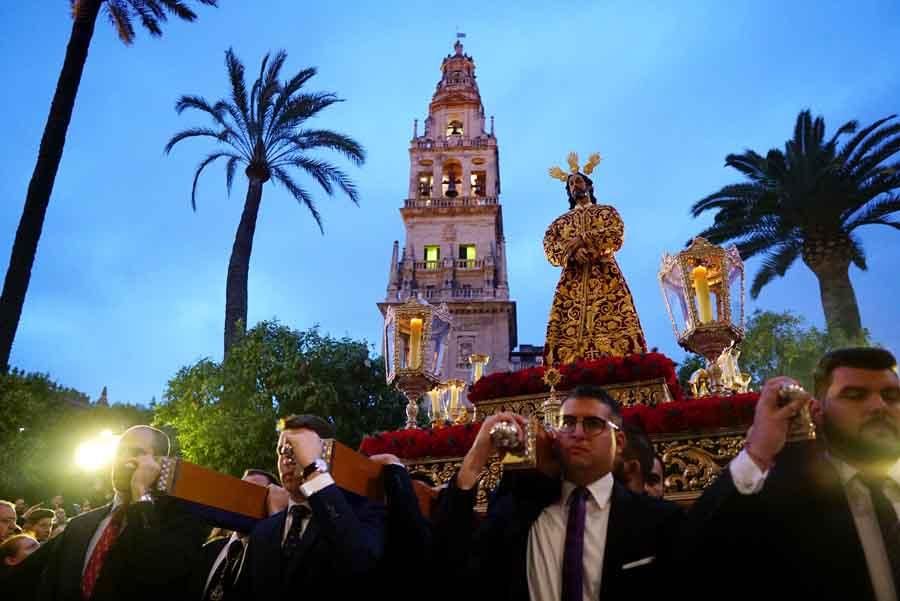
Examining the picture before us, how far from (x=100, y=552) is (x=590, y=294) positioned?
549 cm

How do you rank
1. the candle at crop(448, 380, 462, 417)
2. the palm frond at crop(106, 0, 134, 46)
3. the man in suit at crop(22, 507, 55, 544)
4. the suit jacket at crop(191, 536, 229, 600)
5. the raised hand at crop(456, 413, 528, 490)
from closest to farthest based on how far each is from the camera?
the raised hand at crop(456, 413, 528, 490)
the suit jacket at crop(191, 536, 229, 600)
the man in suit at crop(22, 507, 55, 544)
the candle at crop(448, 380, 462, 417)
the palm frond at crop(106, 0, 134, 46)

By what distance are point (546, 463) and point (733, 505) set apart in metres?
0.72

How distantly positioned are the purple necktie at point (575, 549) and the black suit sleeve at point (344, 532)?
34.1 inches

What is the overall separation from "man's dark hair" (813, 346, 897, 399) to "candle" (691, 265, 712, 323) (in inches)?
137

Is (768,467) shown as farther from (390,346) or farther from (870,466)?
(390,346)

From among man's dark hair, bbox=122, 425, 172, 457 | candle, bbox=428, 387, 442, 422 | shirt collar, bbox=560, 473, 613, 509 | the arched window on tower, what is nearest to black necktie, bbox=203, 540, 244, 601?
man's dark hair, bbox=122, 425, 172, 457

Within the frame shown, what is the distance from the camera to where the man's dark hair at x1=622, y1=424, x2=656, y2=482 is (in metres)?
3.58

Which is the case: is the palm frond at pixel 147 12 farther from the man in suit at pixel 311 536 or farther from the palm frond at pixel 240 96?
the man in suit at pixel 311 536

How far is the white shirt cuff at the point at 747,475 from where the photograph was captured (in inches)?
90.4

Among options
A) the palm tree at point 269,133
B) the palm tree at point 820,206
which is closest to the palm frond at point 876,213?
the palm tree at point 820,206

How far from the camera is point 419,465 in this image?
19.7 ft

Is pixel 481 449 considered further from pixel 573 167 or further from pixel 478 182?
pixel 478 182

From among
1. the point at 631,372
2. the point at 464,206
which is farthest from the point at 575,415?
the point at 464,206

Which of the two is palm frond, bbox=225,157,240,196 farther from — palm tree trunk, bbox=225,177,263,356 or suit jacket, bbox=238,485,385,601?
suit jacket, bbox=238,485,385,601
